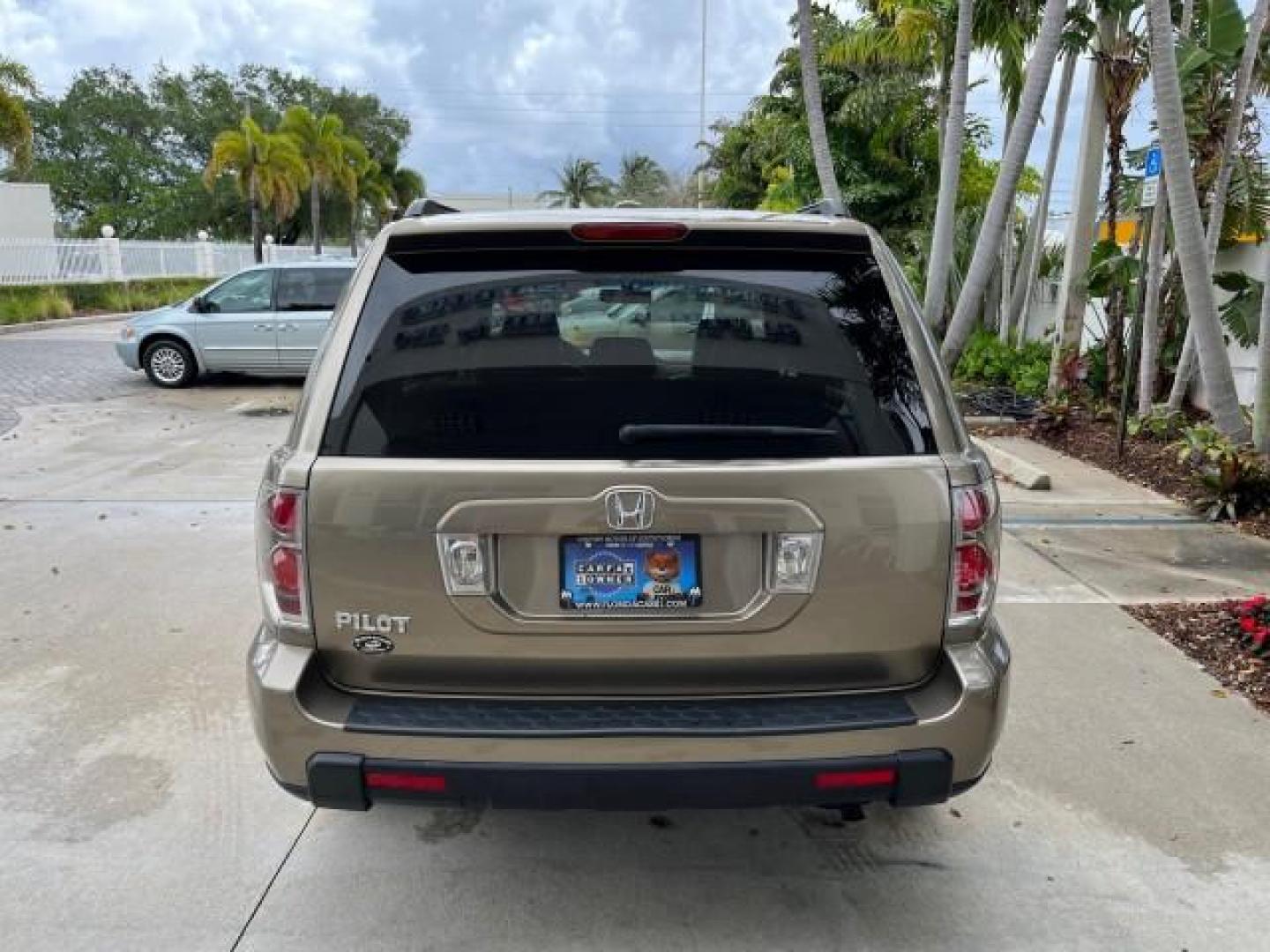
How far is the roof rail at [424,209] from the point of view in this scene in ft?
9.21

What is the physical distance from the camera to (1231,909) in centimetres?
279

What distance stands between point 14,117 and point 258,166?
14776 millimetres

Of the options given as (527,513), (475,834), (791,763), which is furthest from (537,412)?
(475,834)

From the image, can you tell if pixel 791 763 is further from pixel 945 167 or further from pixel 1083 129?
pixel 1083 129

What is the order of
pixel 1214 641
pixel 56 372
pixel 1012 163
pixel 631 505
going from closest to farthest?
pixel 631 505
pixel 1214 641
pixel 1012 163
pixel 56 372

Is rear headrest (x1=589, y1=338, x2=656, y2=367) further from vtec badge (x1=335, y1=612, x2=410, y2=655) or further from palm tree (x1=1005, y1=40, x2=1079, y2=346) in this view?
palm tree (x1=1005, y1=40, x2=1079, y2=346)

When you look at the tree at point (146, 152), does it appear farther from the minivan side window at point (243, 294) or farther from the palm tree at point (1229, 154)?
the palm tree at point (1229, 154)

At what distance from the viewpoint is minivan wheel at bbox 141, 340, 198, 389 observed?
13.4m

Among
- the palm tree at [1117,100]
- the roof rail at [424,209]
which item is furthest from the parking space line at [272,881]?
the palm tree at [1117,100]

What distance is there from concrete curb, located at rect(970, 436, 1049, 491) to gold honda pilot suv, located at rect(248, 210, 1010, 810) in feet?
18.5

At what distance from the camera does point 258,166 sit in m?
35.5

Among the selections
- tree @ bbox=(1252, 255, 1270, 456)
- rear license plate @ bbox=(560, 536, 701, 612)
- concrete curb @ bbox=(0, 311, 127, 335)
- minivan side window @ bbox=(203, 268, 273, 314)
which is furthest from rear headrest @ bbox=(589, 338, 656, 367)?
concrete curb @ bbox=(0, 311, 127, 335)

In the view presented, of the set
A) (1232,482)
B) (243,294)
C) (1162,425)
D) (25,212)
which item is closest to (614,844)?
(1232,482)

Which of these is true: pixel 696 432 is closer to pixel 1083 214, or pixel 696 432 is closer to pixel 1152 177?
pixel 1152 177
